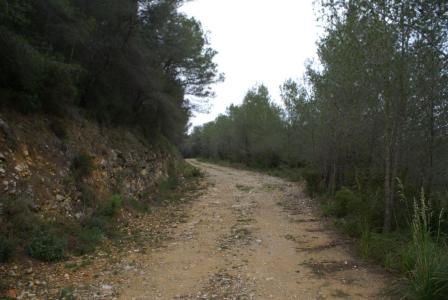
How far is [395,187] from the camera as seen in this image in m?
9.32

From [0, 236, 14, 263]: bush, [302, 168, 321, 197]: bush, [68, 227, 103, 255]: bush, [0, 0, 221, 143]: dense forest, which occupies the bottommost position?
[68, 227, 103, 255]: bush

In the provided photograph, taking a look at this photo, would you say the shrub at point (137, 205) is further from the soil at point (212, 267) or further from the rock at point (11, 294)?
the rock at point (11, 294)

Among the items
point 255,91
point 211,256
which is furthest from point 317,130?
point 255,91

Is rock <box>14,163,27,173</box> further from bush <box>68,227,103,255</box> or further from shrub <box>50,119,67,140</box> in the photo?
shrub <box>50,119,67,140</box>

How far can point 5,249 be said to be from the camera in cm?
625

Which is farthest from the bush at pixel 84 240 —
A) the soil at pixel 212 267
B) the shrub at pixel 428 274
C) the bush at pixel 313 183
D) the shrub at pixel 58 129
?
the bush at pixel 313 183

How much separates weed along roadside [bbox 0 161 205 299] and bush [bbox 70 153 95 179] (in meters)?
0.03

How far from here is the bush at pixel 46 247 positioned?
6.74 m

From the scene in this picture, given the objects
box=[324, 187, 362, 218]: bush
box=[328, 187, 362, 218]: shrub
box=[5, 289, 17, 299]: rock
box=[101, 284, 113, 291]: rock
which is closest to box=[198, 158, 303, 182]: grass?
box=[324, 187, 362, 218]: bush

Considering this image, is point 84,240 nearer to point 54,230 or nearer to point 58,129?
point 54,230

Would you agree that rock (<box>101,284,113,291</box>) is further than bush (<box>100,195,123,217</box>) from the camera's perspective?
No

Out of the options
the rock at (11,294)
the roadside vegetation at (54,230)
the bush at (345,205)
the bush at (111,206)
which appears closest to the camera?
the rock at (11,294)

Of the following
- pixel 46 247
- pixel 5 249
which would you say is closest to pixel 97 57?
pixel 46 247

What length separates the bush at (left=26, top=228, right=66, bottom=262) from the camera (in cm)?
674
